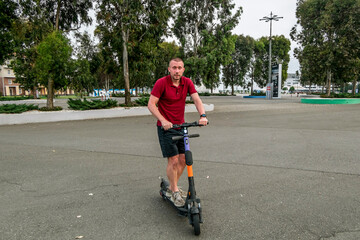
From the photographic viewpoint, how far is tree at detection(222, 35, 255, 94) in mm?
44812

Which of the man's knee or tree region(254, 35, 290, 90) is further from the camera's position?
tree region(254, 35, 290, 90)

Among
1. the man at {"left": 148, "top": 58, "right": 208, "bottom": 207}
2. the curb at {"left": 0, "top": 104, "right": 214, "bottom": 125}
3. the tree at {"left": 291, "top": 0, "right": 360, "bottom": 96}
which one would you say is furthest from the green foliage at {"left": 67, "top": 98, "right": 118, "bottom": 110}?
the tree at {"left": 291, "top": 0, "right": 360, "bottom": 96}

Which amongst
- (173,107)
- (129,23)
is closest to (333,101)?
(129,23)

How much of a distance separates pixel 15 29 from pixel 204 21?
13446 millimetres

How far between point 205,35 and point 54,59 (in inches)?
416

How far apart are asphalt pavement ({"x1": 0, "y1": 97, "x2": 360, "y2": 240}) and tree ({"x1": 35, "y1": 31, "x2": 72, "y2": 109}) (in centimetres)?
795

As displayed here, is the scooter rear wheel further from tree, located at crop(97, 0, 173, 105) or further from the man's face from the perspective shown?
tree, located at crop(97, 0, 173, 105)

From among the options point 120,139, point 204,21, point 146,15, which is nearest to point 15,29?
point 146,15

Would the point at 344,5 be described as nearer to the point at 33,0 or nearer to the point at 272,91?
the point at 272,91

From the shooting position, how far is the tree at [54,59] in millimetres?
A: 13641

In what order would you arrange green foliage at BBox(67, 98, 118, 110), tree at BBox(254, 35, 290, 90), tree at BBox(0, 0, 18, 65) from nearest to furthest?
tree at BBox(0, 0, 18, 65)
green foliage at BBox(67, 98, 118, 110)
tree at BBox(254, 35, 290, 90)

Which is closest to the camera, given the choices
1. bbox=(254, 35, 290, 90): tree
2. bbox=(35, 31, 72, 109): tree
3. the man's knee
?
the man's knee

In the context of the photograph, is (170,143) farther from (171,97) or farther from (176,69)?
(176,69)

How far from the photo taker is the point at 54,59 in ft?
45.4
